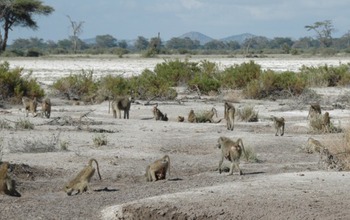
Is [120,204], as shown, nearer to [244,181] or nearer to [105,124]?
[244,181]

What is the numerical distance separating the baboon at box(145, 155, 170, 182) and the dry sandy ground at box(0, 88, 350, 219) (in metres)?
0.21

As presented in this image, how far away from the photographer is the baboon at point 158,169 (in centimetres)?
1576

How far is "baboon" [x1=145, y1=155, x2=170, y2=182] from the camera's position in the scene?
51.7 ft

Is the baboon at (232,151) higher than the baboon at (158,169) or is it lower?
higher

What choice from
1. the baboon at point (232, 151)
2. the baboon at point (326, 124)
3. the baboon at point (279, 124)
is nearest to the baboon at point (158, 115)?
the baboon at point (279, 124)

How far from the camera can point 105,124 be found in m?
26.1

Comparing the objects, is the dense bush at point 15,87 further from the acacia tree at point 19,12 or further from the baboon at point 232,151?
the acacia tree at point 19,12

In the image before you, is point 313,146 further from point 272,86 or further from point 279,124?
point 272,86

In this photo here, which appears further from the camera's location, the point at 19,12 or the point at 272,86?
the point at 19,12

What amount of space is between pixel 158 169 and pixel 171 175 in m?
1.25

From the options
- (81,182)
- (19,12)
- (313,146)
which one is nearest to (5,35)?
(19,12)

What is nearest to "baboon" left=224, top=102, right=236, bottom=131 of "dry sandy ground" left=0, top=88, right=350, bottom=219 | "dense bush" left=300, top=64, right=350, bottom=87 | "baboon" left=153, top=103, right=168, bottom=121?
"dry sandy ground" left=0, top=88, right=350, bottom=219

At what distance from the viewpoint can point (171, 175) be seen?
1703cm

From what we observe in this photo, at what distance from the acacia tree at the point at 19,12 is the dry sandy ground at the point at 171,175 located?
63002 millimetres
